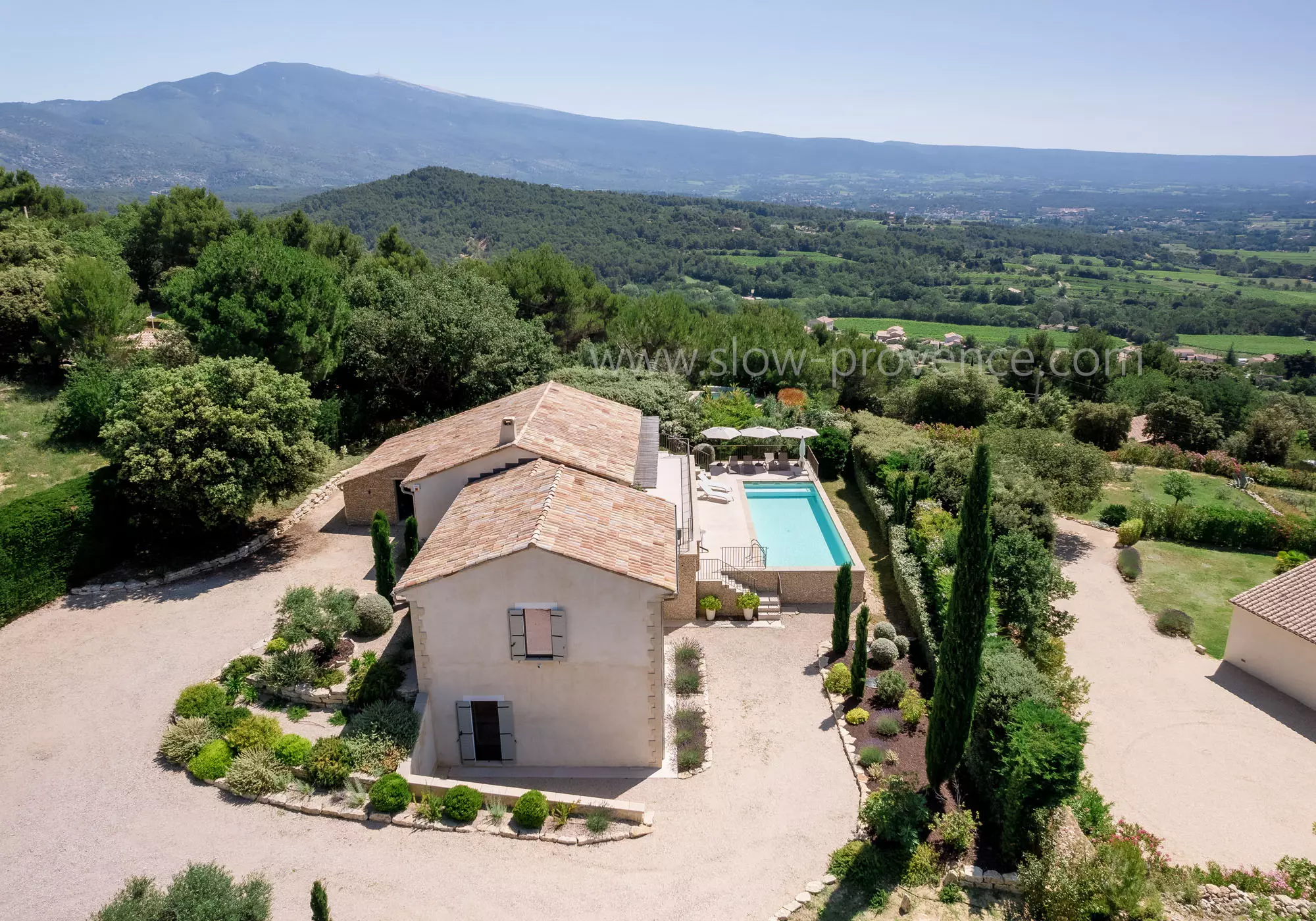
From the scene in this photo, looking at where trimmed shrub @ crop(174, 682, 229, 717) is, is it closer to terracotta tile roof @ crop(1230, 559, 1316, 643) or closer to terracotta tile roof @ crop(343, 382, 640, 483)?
terracotta tile roof @ crop(343, 382, 640, 483)

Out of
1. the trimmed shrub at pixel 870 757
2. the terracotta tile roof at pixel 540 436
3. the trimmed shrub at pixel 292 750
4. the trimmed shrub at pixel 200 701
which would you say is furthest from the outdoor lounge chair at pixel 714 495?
the trimmed shrub at pixel 200 701

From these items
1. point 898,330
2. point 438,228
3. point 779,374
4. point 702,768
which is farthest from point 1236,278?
point 702,768

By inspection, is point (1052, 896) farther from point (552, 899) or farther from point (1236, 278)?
point (1236, 278)

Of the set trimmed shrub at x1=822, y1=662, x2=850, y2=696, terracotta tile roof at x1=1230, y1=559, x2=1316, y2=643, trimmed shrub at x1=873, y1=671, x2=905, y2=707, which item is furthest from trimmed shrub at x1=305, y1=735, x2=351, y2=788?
terracotta tile roof at x1=1230, y1=559, x2=1316, y2=643

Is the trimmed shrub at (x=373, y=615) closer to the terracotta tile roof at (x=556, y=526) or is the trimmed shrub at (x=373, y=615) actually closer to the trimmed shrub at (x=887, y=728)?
the terracotta tile roof at (x=556, y=526)

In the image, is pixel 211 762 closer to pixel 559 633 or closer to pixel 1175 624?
pixel 559 633

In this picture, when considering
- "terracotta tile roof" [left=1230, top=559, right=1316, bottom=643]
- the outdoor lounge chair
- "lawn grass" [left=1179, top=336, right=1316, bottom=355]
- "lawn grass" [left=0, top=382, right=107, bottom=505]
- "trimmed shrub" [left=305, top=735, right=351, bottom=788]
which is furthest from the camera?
"lawn grass" [left=1179, top=336, right=1316, bottom=355]
